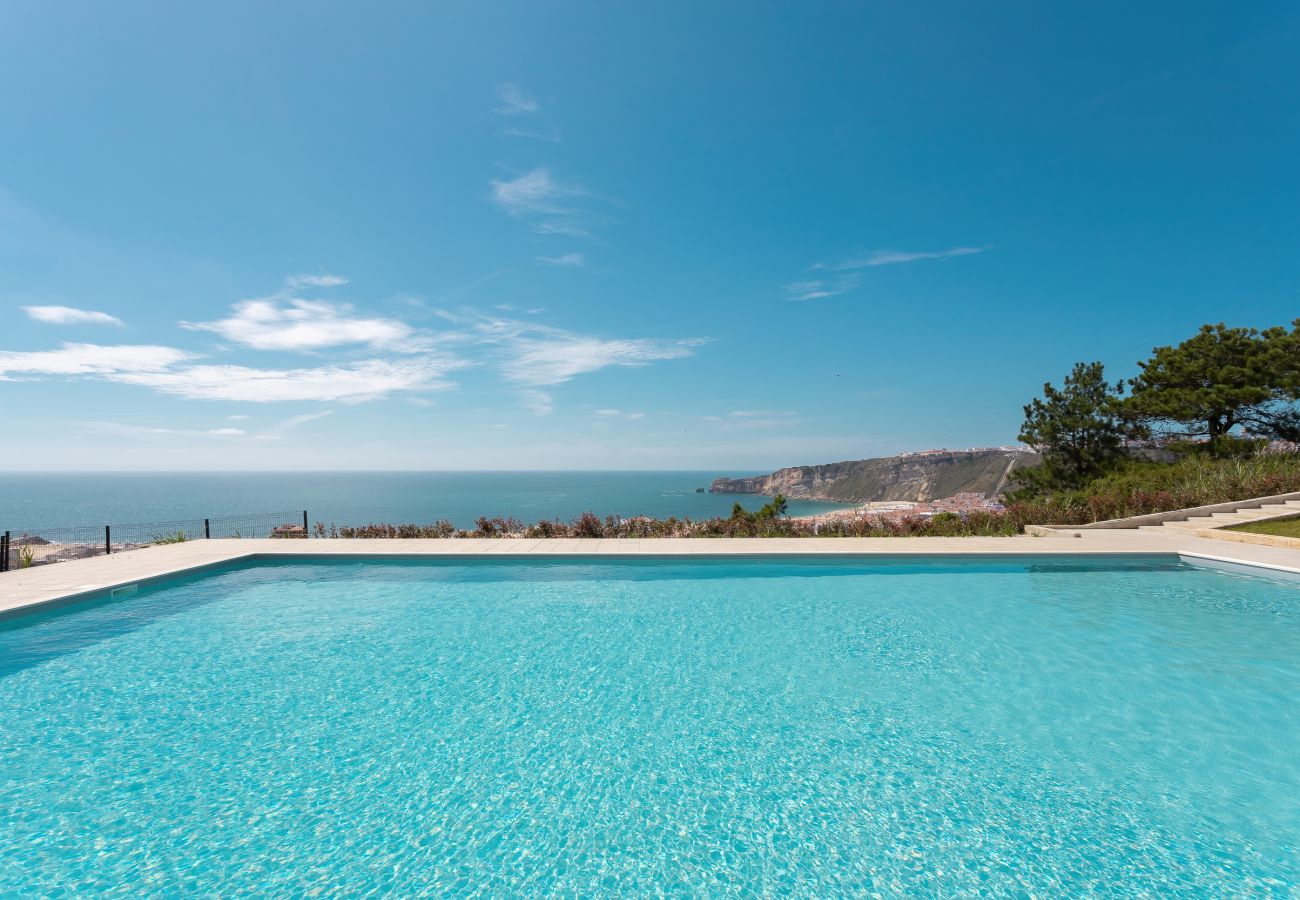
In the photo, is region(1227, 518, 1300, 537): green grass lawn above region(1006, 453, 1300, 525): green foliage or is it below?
below

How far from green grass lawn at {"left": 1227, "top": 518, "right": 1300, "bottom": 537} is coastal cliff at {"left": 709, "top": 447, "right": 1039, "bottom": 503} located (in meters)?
41.4

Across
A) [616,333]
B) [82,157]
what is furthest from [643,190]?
[82,157]

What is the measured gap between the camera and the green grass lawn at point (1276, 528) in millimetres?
10709

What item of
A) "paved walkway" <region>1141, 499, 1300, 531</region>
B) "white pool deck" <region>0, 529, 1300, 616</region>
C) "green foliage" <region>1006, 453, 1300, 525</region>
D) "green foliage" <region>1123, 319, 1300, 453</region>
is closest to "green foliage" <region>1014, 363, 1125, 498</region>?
"green foliage" <region>1123, 319, 1300, 453</region>

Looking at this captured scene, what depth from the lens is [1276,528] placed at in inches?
440

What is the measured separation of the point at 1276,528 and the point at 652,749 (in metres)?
14.7

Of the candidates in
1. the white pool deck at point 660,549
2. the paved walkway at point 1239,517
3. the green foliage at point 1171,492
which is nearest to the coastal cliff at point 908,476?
the green foliage at point 1171,492

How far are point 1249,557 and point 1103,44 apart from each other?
449 inches

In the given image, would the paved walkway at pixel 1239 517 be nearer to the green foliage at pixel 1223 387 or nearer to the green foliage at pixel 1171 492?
the green foliage at pixel 1171 492

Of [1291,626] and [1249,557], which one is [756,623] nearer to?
[1291,626]

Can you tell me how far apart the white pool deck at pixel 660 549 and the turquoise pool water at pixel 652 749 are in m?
1.90

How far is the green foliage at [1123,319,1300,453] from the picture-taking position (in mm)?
18422

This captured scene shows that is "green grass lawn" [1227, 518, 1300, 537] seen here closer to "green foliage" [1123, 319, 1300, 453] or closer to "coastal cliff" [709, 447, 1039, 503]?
"green foliage" [1123, 319, 1300, 453]

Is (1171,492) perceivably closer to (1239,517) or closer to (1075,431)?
(1239,517)
